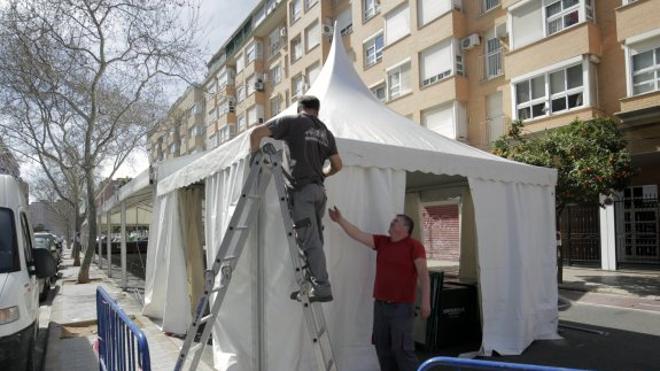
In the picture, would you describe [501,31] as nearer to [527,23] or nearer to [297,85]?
[527,23]

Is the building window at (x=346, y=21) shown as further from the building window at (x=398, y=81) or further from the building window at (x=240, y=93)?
the building window at (x=240, y=93)

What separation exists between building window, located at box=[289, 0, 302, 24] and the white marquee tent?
95.2ft

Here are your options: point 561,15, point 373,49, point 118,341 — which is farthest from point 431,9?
point 118,341

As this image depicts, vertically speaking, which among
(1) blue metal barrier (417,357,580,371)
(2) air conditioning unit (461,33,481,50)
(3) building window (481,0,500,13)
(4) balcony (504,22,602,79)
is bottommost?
(1) blue metal barrier (417,357,580,371)

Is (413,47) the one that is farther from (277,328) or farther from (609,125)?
(277,328)

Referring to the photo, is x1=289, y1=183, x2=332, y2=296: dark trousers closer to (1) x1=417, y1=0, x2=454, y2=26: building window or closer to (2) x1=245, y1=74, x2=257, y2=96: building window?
(1) x1=417, y1=0, x2=454, y2=26: building window

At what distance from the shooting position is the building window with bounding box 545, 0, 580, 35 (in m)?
18.1

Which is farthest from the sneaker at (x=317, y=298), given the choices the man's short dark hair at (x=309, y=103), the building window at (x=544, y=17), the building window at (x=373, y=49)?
the building window at (x=373, y=49)

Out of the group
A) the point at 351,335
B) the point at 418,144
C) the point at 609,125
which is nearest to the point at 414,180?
the point at 418,144

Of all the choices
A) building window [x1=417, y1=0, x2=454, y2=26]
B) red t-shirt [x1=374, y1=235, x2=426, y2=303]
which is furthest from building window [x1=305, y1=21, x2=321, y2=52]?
red t-shirt [x1=374, y1=235, x2=426, y2=303]

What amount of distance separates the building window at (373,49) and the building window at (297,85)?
24.1ft

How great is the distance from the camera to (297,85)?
3659 centimetres

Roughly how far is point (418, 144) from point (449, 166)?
52cm

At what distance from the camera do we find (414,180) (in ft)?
28.4
